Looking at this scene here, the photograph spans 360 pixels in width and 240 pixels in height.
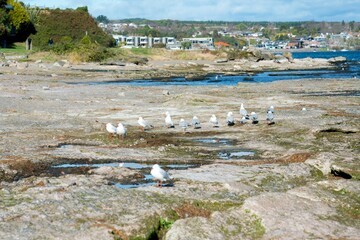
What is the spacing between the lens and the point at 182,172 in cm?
1738

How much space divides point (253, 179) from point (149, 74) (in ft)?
197

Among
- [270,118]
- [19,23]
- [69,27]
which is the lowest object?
[270,118]

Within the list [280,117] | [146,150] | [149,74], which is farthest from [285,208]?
[149,74]

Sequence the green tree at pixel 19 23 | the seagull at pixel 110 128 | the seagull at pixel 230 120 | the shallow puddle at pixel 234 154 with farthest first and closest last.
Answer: the green tree at pixel 19 23, the seagull at pixel 230 120, the seagull at pixel 110 128, the shallow puddle at pixel 234 154

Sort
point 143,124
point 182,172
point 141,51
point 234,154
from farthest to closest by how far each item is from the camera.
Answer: point 141,51 < point 143,124 < point 234,154 < point 182,172

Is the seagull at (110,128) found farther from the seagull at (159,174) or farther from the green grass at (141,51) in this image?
the green grass at (141,51)

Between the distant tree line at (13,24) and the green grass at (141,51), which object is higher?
the distant tree line at (13,24)

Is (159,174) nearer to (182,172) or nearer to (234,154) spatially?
(182,172)

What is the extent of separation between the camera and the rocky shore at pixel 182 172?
11.8 m

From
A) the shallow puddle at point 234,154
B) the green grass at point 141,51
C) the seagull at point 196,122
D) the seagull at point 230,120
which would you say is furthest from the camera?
the green grass at point 141,51

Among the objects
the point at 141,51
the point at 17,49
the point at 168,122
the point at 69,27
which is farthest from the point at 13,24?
the point at 168,122

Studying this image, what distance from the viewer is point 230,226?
1193 cm

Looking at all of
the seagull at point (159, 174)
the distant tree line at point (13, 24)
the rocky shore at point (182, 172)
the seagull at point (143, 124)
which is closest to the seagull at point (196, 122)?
the rocky shore at point (182, 172)

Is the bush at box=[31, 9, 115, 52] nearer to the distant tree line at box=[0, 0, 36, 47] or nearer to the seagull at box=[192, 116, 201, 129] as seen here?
the distant tree line at box=[0, 0, 36, 47]
